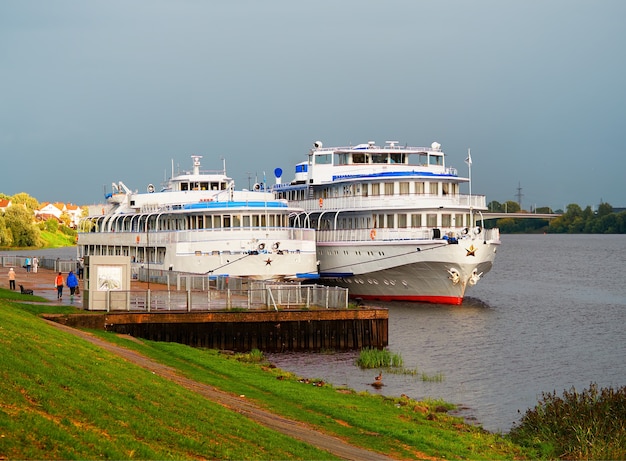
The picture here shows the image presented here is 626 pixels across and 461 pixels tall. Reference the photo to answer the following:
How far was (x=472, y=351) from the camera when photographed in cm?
4238

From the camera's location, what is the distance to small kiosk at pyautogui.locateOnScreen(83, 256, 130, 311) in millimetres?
34875

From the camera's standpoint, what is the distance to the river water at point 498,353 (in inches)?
1241

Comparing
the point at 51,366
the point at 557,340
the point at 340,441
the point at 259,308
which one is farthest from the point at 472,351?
the point at 51,366

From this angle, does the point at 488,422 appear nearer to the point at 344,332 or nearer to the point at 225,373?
the point at 225,373

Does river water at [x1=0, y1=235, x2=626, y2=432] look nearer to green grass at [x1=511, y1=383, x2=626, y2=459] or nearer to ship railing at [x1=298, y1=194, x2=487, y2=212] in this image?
green grass at [x1=511, y1=383, x2=626, y2=459]

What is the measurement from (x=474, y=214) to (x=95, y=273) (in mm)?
34741

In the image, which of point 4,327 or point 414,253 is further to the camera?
point 414,253

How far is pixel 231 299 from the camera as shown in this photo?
37781mm

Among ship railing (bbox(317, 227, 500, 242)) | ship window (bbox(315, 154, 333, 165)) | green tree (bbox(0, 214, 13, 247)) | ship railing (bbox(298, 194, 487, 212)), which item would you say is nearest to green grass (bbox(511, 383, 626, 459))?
ship railing (bbox(317, 227, 500, 242))

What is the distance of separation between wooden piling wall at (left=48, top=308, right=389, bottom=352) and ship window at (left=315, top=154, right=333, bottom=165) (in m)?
32.2

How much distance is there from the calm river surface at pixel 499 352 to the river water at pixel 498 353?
39 millimetres

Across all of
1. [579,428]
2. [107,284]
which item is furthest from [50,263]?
[579,428]

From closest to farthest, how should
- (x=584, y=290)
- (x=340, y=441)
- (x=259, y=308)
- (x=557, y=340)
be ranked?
(x=340, y=441) → (x=259, y=308) → (x=557, y=340) → (x=584, y=290)

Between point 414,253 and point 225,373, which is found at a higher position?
point 414,253
